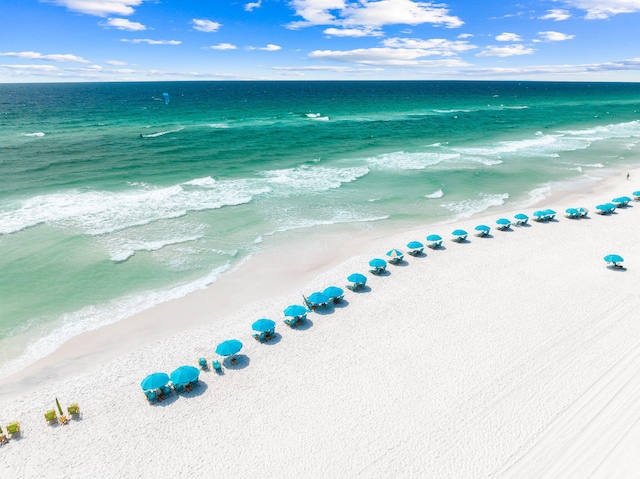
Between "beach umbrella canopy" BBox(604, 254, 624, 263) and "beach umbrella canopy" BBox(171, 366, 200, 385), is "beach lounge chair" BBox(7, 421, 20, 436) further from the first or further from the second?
"beach umbrella canopy" BBox(604, 254, 624, 263)

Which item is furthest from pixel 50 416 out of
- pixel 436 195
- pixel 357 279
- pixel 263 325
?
pixel 436 195

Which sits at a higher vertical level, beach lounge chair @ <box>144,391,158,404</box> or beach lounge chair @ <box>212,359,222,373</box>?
beach lounge chair @ <box>212,359,222,373</box>

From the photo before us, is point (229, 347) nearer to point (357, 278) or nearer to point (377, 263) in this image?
point (357, 278)

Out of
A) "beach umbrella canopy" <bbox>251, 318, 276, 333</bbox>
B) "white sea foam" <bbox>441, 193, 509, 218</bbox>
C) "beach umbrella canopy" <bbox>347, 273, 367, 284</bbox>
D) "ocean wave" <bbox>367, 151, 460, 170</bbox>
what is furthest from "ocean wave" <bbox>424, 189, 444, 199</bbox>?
"beach umbrella canopy" <bbox>251, 318, 276, 333</bbox>

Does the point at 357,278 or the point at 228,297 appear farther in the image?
the point at 228,297

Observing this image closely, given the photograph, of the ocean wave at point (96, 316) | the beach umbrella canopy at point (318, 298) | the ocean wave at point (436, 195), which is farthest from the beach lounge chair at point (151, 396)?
the ocean wave at point (436, 195)

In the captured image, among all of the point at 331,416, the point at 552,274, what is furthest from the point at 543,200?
the point at 331,416
